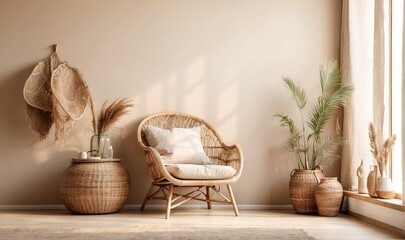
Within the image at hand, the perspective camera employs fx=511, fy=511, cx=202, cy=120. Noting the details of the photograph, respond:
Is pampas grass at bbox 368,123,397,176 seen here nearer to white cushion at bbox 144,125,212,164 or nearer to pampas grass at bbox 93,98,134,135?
white cushion at bbox 144,125,212,164

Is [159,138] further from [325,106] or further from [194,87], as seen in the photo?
[325,106]

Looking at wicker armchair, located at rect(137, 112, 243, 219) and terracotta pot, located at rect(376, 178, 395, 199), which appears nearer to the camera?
terracotta pot, located at rect(376, 178, 395, 199)

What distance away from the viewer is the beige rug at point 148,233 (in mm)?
3092

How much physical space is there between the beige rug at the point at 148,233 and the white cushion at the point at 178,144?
1098mm

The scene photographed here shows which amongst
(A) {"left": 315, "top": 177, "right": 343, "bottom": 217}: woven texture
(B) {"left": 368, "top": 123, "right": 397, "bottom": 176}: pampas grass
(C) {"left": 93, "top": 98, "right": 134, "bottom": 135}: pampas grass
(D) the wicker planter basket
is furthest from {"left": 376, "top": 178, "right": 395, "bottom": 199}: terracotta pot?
(C) {"left": 93, "top": 98, "right": 134, "bottom": 135}: pampas grass

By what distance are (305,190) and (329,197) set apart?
238 millimetres

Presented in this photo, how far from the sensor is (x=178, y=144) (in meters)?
4.53

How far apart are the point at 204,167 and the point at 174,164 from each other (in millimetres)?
301

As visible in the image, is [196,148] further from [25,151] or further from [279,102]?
[25,151]

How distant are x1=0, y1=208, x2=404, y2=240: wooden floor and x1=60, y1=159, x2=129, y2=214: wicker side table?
0.10 meters

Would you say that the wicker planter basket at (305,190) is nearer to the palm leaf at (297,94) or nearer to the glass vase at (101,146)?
the palm leaf at (297,94)

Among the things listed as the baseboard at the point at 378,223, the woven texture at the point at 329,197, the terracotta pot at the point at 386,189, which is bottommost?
the baseboard at the point at 378,223

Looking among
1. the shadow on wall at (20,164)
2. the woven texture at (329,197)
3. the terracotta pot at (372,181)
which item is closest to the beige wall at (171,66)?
the shadow on wall at (20,164)

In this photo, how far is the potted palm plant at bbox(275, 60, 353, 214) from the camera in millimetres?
4492
